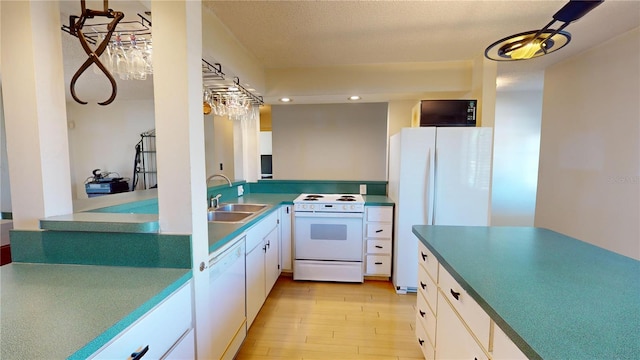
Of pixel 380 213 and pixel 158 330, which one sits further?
pixel 380 213

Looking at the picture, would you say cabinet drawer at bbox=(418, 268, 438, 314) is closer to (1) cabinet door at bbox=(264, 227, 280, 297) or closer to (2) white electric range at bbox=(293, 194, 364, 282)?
(2) white electric range at bbox=(293, 194, 364, 282)

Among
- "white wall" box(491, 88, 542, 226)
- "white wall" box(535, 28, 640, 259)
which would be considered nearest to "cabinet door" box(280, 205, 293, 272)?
"white wall" box(535, 28, 640, 259)

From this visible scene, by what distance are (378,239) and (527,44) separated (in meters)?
2.07

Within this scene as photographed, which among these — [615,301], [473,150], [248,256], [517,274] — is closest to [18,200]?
[248,256]

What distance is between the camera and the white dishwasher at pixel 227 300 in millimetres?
1376

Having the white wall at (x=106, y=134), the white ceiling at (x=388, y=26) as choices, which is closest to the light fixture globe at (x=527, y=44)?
the white ceiling at (x=388, y=26)

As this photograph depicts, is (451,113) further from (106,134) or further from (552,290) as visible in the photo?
(106,134)

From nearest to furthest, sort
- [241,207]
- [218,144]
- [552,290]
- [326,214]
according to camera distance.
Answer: [552,290] < [241,207] < [326,214] < [218,144]

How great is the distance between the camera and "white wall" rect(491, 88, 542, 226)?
14.7 feet

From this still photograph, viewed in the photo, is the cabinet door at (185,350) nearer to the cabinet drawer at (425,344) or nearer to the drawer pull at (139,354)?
the drawer pull at (139,354)

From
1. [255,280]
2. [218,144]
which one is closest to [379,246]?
[255,280]

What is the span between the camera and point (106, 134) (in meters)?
4.61

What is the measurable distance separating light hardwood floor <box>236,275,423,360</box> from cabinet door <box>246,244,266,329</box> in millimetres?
181

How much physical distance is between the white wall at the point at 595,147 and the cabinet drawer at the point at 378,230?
207 centimetres
